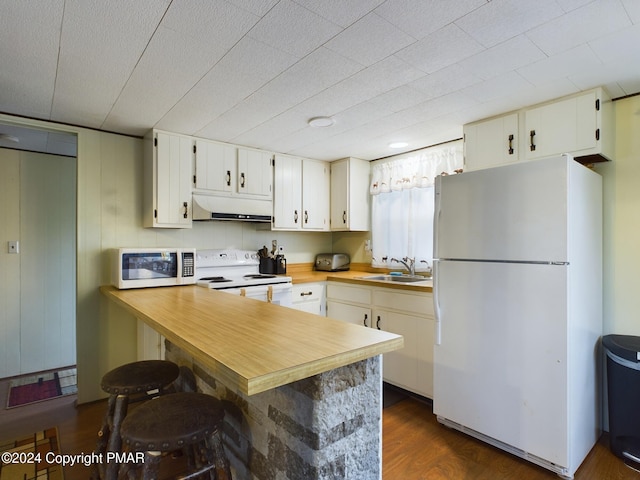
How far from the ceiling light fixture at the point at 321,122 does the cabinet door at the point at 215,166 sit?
91 centimetres

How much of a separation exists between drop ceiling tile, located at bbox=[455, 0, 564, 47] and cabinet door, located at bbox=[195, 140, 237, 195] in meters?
2.20

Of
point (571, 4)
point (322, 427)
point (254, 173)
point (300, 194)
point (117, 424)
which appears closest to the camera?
point (322, 427)

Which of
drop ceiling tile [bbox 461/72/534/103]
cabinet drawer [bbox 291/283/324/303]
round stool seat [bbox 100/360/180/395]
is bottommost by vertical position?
round stool seat [bbox 100/360/180/395]

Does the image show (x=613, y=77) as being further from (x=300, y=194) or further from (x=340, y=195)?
(x=300, y=194)

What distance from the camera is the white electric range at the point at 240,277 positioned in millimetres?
2816

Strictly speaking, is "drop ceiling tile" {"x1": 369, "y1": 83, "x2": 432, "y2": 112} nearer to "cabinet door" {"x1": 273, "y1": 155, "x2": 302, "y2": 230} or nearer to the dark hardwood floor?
"cabinet door" {"x1": 273, "y1": 155, "x2": 302, "y2": 230}

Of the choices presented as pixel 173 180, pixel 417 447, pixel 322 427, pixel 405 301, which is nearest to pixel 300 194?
pixel 173 180

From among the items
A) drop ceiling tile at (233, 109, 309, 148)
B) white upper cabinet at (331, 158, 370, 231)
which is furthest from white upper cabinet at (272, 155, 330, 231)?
drop ceiling tile at (233, 109, 309, 148)

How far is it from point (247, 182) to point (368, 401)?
247 cm

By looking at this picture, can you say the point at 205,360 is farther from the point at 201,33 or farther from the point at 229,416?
the point at 201,33

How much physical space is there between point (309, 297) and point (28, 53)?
2.55 metres

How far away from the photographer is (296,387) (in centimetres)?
109

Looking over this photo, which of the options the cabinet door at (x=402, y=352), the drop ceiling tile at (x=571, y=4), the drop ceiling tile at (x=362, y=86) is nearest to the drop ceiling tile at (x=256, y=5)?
the drop ceiling tile at (x=362, y=86)

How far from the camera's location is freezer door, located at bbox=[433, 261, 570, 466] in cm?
177
